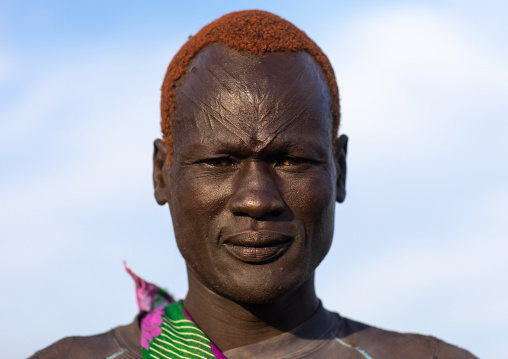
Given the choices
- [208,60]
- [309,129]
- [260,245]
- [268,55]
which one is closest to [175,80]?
[208,60]

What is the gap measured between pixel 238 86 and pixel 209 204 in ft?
2.42

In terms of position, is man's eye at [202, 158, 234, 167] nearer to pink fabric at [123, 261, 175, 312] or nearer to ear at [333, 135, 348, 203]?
ear at [333, 135, 348, 203]

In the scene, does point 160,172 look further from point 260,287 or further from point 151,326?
point 260,287

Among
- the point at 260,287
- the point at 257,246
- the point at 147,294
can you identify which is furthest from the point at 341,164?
the point at 147,294

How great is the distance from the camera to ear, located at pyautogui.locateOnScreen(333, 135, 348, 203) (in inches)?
202

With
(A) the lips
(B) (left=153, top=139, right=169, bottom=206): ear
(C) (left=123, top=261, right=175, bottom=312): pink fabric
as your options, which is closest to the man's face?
(A) the lips

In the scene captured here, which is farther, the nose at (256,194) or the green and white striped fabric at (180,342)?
the green and white striped fabric at (180,342)

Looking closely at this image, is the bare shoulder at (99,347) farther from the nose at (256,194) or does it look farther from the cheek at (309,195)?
the cheek at (309,195)

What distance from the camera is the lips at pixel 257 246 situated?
4.33 meters

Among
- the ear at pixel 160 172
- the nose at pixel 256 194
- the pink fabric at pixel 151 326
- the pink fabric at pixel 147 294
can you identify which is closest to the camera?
the nose at pixel 256 194

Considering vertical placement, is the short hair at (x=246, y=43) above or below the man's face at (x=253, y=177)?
above

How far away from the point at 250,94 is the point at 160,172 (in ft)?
3.32

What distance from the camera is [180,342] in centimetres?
479

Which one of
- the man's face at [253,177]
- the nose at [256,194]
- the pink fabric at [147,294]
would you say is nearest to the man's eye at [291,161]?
the man's face at [253,177]
